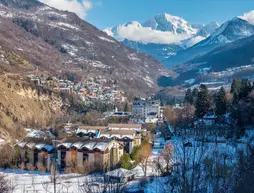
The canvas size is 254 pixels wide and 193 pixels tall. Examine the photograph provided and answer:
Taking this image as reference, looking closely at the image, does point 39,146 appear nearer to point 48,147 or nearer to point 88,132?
point 48,147

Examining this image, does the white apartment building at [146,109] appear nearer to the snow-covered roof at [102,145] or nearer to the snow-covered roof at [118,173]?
the snow-covered roof at [102,145]

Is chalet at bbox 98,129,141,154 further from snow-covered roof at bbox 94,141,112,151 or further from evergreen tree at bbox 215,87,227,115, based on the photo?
evergreen tree at bbox 215,87,227,115

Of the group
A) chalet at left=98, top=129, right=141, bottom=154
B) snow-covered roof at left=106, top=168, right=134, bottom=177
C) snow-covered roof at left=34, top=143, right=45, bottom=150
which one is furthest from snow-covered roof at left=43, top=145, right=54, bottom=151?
snow-covered roof at left=106, top=168, right=134, bottom=177

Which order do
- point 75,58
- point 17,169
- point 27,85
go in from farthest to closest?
point 75,58
point 27,85
point 17,169

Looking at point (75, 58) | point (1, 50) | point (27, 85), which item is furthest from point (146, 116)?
point (75, 58)

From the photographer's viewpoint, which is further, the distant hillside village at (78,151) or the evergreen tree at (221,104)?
the evergreen tree at (221,104)

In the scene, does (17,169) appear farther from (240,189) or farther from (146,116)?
(146,116)

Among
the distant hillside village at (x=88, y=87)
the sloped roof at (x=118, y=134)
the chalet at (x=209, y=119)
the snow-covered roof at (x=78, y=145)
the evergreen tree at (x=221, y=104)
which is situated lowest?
the snow-covered roof at (x=78, y=145)

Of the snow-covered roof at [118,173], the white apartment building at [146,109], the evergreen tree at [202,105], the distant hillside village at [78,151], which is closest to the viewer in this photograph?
the snow-covered roof at [118,173]

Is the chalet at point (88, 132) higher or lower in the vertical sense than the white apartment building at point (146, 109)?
lower

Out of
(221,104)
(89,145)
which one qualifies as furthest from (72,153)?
(221,104)

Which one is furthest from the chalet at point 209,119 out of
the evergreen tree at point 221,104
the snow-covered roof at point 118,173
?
the snow-covered roof at point 118,173
